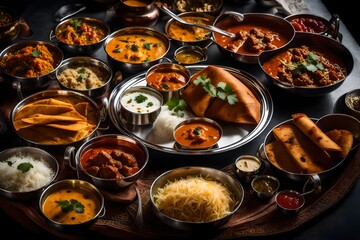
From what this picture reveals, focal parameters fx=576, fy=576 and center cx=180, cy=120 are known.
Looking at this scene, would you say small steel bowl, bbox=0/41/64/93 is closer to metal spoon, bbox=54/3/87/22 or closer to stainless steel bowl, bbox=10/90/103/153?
stainless steel bowl, bbox=10/90/103/153

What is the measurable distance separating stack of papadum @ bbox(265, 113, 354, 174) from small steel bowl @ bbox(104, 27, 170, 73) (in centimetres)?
150

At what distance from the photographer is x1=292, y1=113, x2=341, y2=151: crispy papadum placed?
4527mm

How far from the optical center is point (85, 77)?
541 cm

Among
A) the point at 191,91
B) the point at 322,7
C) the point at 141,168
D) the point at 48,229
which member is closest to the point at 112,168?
the point at 141,168

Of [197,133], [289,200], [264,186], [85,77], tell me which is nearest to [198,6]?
[85,77]

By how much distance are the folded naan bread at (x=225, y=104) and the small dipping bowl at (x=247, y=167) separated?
47cm

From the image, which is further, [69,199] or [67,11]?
[67,11]

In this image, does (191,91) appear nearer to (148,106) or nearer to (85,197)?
(148,106)

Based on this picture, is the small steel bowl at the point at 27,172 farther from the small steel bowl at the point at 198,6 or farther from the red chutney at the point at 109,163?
the small steel bowl at the point at 198,6

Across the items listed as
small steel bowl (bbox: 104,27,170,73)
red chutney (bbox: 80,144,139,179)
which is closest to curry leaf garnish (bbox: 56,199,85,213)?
red chutney (bbox: 80,144,139,179)

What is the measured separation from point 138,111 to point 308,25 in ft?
7.74

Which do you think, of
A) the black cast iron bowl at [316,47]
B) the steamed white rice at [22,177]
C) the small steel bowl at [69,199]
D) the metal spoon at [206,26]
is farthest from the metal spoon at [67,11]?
the small steel bowl at [69,199]

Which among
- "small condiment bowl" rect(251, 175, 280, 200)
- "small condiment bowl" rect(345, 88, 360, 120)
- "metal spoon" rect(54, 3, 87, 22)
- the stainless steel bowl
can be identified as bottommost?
"metal spoon" rect(54, 3, 87, 22)

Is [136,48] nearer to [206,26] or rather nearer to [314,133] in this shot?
[206,26]
